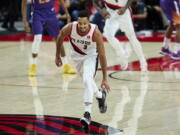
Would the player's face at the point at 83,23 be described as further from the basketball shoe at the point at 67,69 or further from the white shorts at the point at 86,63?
the basketball shoe at the point at 67,69

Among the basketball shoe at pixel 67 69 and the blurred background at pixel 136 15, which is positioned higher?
the basketball shoe at pixel 67 69

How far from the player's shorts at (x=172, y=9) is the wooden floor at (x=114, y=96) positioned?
87 centimetres

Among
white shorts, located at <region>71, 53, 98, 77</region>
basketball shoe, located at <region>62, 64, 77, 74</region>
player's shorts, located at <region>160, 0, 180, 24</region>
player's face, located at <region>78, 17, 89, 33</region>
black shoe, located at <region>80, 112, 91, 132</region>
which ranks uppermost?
player's face, located at <region>78, 17, 89, 33</region>

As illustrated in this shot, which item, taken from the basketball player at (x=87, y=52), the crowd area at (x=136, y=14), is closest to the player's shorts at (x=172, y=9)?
the basketball player at (x=87, y=52)

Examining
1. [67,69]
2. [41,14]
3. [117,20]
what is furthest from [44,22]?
[117,20]

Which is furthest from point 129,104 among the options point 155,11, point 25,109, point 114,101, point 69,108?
point 155,11

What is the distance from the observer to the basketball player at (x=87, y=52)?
6133 millimetres

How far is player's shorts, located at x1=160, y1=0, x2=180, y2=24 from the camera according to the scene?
36.2ft

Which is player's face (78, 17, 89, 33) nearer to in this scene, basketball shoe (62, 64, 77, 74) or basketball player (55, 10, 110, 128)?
basketball player (55, 10, 110, 128)

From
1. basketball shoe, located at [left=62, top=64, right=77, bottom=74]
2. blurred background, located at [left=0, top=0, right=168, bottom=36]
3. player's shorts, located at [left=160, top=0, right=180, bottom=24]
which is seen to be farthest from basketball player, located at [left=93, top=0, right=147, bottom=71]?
blurred background, located at [left=0, top=0, right=168, bottom=36]

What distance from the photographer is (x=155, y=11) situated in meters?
17.2

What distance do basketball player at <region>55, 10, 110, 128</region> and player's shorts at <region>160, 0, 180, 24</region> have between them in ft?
15.6

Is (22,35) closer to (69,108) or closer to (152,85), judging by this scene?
(152,85)

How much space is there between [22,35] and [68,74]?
7853 mm
